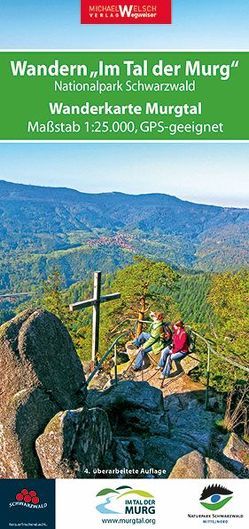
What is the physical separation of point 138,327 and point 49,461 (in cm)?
1119

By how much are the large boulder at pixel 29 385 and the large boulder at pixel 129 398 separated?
129 centimetres

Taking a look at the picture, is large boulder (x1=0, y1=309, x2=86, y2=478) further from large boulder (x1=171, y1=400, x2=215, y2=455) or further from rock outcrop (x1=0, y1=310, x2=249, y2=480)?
large boulder (x1=171, y1=400, x2=215, y2=455)

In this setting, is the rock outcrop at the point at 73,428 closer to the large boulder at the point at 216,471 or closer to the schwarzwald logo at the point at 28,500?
the large boulder at the point at 216,471

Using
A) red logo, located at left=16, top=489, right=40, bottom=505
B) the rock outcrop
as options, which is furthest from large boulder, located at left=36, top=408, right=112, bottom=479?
red logo, located at left=16, top=489, right=40, bottom=505

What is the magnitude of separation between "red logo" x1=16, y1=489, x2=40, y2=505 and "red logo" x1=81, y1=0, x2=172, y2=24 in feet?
20.2

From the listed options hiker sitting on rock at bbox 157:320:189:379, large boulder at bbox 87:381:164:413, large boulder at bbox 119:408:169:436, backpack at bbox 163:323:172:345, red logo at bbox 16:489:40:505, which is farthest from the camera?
backpack at bbox 163:323:172:345

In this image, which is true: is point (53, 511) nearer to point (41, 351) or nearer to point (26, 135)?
point (41, 351)

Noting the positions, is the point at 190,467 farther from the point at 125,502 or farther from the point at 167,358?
the point at 167,358

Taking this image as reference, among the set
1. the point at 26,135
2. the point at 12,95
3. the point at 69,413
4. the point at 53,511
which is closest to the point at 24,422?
the point at 69,413

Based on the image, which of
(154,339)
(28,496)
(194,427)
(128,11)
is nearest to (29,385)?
(28,496)

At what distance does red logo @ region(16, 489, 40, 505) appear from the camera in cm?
701

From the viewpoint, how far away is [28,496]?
7113 millimetres

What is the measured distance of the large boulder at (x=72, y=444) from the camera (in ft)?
21.2

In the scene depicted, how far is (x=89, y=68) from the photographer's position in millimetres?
7531
